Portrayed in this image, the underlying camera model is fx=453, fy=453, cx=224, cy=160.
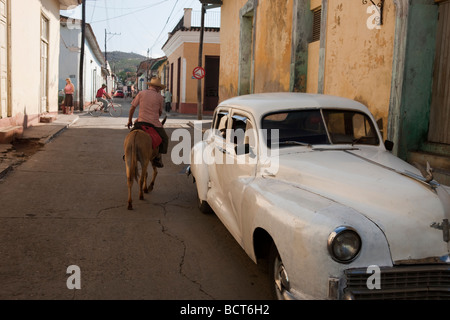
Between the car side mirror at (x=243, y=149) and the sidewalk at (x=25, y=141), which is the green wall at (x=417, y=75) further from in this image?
the sidewalk at (x=25, y=141)

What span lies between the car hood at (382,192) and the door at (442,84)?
2964 millimetres

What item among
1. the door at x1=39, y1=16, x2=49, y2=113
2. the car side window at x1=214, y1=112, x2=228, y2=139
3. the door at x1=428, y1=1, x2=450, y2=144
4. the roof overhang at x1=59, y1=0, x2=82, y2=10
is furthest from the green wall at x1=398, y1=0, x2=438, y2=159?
the roof overhang at x1=59, y1=0, x2=82, y2=10

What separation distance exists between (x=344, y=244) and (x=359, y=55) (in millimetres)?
6202

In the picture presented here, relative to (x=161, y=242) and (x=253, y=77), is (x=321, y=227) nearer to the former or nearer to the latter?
(x=161, y=242)

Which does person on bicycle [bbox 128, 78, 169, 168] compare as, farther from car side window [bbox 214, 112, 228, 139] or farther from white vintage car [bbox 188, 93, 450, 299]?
white vintage car [bbox 188, 93, 450, 299]

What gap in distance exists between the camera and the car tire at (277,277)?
9.66 feet

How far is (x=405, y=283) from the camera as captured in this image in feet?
8.77

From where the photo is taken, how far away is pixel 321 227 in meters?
2.69

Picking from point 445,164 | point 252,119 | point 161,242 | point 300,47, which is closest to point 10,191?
point 161,242

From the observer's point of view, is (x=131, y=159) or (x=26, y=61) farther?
(x=26, y=61)

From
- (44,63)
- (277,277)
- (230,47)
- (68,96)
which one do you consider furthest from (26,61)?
(277,277)

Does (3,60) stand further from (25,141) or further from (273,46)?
(273,46)

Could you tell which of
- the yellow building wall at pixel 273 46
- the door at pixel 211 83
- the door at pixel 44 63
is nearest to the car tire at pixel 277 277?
the yellow building wall at pixel 273 46

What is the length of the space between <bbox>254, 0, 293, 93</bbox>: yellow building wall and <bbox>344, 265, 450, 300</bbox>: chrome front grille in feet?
30.7
